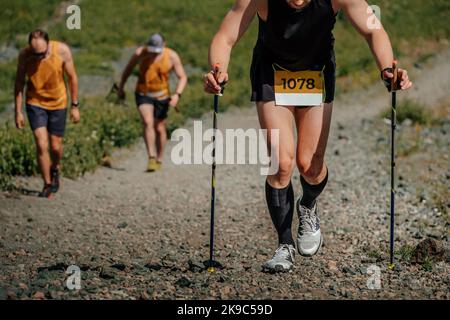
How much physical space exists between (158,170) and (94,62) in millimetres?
11925

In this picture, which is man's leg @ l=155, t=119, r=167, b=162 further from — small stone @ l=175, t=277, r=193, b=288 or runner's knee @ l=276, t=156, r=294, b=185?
small stone @ l=175, t=277, r=193, b=288

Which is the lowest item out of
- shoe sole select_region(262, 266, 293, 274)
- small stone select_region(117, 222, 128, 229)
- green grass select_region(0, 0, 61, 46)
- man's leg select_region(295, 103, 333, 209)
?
shoe sole select_region(262, 266, 293, 274)

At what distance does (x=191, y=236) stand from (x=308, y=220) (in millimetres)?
1775

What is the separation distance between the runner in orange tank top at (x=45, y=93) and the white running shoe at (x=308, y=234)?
13.7 feet

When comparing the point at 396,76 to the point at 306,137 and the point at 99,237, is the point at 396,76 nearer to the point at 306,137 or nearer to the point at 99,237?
the point at 306,137

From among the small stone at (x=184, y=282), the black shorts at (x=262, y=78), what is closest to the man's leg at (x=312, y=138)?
the black shorts at (x=262, y=78)

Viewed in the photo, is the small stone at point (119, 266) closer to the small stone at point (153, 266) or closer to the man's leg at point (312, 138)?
the small stone at point (153, 266)

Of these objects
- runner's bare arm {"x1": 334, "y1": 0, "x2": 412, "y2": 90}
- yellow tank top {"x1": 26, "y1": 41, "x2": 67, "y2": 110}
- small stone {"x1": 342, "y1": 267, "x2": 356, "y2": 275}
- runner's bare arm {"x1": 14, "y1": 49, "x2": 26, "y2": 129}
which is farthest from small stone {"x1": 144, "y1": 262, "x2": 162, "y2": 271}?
yellow tank top {"x1": 26, "y1": 41, "x2": 67, "y2": 110}

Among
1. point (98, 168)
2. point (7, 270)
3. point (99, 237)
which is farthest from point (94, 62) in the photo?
point (7, 270)

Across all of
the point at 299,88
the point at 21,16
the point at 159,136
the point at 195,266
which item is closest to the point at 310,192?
the point at 299,88

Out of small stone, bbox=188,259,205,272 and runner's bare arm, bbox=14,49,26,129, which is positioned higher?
runner's bare arm, bbox=14,49,26,129

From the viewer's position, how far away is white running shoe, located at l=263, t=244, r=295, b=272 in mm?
6160
